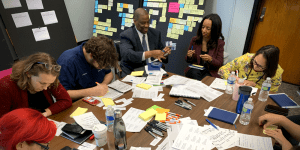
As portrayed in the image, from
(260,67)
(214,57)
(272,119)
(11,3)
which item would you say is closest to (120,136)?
(272,119)

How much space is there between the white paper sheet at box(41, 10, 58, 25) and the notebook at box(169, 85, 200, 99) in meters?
2.58

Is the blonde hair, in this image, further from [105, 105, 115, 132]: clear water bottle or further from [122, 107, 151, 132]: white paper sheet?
[122, 107, 151, 132]: white paper sheet

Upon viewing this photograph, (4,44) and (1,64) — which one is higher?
(4,44)

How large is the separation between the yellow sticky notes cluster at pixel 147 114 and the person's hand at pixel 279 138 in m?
0.83

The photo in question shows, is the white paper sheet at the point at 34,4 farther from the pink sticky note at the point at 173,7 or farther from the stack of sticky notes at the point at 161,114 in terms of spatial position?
the stack of sticky notes at the point at 161,114

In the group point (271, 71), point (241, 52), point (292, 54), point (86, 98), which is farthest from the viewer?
point (241, 52)

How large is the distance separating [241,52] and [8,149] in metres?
3.86

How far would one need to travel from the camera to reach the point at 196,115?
4.76ft

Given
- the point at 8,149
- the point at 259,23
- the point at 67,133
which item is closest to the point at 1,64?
the point at 67,133

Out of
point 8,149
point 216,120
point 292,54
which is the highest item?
point 8,149

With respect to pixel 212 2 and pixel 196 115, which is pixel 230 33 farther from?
pixel 196 115

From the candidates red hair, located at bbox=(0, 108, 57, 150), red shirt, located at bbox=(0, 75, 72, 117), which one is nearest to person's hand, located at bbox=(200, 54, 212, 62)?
red shirt, located at bbox=(0, 75, 72, 117)

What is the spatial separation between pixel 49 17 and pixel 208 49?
9.00 ft

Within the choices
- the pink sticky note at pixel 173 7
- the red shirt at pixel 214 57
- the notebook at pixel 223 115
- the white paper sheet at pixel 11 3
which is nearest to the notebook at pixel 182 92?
the notebook at pixel 223 115
